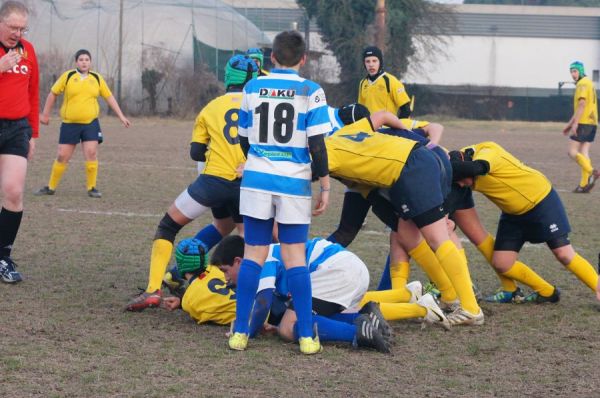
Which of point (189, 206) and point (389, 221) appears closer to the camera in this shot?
point (189, 206)

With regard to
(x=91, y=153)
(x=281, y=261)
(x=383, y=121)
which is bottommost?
→ (x=281, y=261)

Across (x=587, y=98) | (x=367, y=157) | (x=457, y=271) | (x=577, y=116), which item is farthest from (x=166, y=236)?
(x=587, y=98)

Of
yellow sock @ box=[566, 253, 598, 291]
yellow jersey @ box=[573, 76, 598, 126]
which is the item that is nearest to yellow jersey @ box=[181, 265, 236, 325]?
yellow sock @ box=[566, 253, 598, 291]

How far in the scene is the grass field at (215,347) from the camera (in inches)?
179

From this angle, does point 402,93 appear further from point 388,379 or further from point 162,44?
point 162,44

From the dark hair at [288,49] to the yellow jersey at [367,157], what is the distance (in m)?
0.68

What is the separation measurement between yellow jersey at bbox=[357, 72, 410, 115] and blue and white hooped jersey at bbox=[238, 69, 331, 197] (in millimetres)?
5058

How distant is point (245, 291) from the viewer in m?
5.21

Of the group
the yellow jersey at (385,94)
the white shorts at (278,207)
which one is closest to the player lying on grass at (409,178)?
the white shorts at (278,207)

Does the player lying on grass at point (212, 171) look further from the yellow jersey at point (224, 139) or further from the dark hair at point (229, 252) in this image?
the dark hair at point (229, 252)

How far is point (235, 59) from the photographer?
6.36m

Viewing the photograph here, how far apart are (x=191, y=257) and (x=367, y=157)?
1.35m

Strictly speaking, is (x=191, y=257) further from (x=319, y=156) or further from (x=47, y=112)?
(x=47, y=112)

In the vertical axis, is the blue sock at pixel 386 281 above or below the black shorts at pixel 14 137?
below
